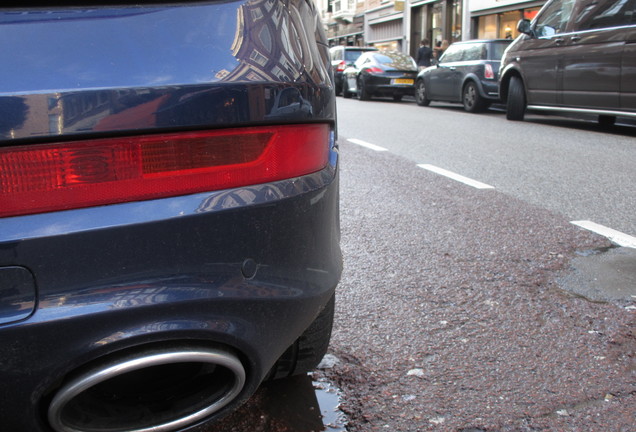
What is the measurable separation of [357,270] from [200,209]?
2.09 meters

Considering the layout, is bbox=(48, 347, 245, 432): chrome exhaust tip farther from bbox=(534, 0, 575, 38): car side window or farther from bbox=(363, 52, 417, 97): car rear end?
bbox=(363, 52, 417, 97): car rear end

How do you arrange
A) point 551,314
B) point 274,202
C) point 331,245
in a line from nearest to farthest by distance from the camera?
1. point 274,202
2. point 331,245
3. point 551,314

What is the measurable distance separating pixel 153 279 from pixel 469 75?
1301cm

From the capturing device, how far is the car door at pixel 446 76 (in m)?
14.2

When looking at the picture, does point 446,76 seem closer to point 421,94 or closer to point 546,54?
point 421,94

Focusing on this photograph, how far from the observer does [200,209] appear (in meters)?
1.30

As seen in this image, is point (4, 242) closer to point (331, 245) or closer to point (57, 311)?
point (57, 311)

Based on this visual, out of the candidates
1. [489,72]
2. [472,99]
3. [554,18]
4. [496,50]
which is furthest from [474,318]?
[496,50]

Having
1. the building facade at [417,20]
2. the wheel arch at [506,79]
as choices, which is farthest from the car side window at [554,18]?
the building facade at [417,20]

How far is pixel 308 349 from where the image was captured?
6.33ft

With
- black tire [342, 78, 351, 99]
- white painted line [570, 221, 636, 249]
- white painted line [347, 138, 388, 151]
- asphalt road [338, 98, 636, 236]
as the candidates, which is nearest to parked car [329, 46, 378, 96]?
black tire [342, 78, 351, 99]

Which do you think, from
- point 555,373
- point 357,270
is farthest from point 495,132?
point 555,373

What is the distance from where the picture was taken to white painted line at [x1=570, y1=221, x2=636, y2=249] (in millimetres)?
3748

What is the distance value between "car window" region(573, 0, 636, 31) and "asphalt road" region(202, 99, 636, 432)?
12.0 ft
